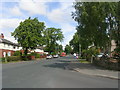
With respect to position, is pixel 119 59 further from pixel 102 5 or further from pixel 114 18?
pixel 102 5

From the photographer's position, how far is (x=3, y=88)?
8891mm

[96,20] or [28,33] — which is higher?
[28,33]

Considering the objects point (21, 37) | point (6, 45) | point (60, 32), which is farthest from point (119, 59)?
point (60, 32)

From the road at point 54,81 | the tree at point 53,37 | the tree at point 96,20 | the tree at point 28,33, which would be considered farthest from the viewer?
the tree at point 53,37

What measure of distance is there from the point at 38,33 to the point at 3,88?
4093cm

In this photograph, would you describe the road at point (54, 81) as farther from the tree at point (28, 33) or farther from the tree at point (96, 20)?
the tree at point (28, 33)

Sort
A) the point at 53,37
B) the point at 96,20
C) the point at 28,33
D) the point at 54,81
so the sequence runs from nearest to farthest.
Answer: the point at 54,81, the point at 96,20, the point at 28,33, the point at 53,37

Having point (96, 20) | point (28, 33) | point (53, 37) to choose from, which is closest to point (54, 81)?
point (96, 20)

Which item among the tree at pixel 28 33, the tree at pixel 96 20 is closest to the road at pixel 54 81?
the tree at pixel 96 20

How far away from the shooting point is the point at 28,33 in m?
46.5

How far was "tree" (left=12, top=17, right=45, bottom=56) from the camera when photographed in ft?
153

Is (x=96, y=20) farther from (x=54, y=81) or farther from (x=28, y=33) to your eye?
(x=28, y=33)

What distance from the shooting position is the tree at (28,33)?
153ft

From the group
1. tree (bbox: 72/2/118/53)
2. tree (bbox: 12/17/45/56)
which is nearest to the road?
tree (bbox: 72/2/118/53)
